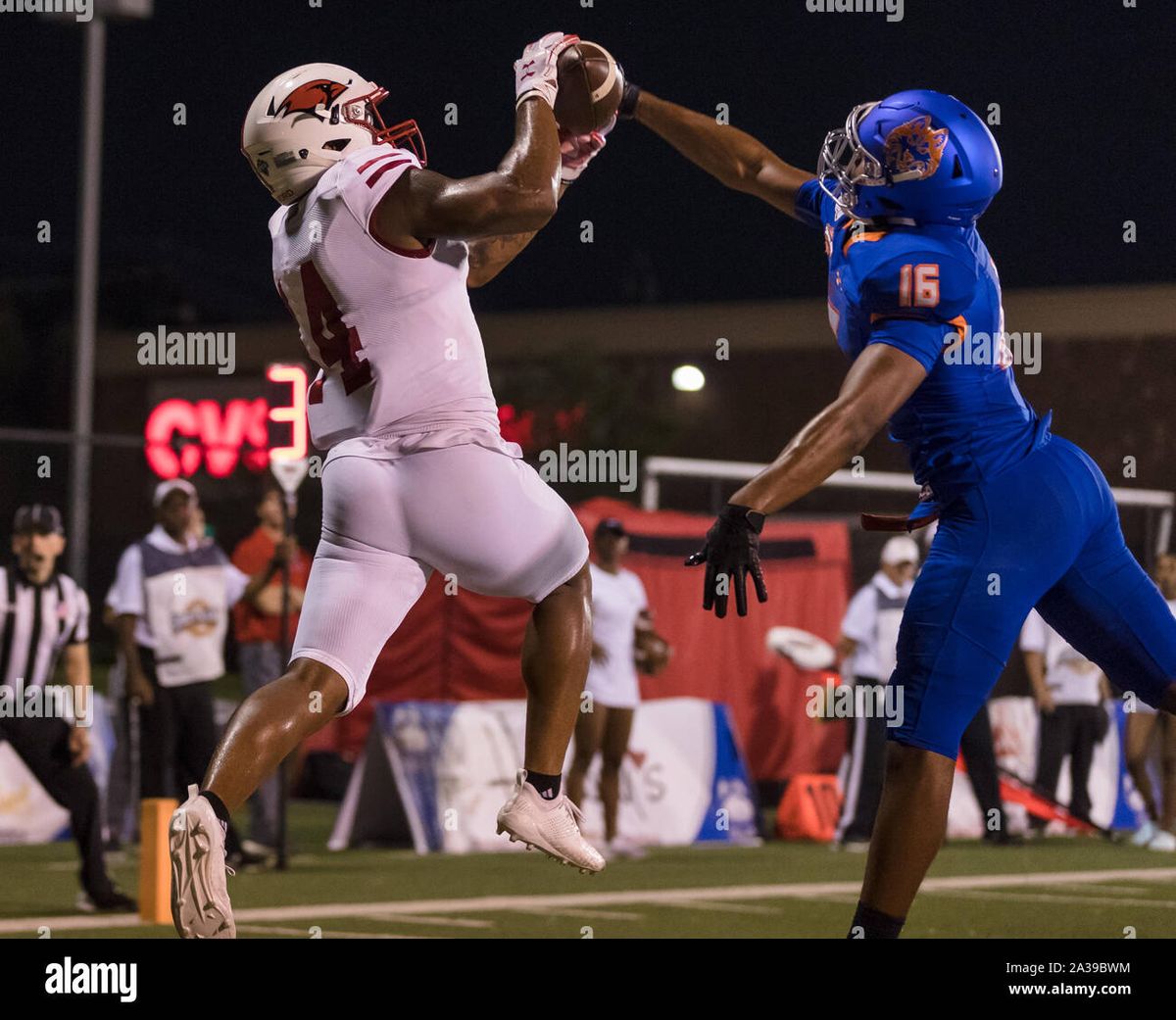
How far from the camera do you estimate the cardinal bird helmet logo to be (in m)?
5.04

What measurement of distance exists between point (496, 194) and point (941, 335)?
1.20 metres

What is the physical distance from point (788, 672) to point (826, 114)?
590 cm

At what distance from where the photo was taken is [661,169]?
26266 millimetres

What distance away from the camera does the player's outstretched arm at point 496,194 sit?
4.74 m

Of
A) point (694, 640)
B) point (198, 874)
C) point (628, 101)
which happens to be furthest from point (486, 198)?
point (694, 640)

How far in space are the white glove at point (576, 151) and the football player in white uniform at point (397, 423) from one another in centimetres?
48

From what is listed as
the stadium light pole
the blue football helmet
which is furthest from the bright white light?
the blue football helmet

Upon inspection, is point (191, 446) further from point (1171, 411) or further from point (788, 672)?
point (1171, 411)

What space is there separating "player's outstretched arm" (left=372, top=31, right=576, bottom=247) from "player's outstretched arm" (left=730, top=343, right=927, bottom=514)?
2.72 feet

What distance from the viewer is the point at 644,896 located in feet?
33.7

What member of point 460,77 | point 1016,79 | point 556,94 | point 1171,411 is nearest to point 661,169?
point 1171,411

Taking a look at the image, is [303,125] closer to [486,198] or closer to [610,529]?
[486,198]

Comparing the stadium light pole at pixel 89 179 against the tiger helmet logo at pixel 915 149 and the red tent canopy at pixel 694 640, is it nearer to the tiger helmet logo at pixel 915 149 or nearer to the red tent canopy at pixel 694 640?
the red tent canopy at pixel 694 640

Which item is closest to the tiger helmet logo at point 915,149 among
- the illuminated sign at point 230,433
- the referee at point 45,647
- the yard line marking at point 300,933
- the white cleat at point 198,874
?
the white cleat at point 198,874
